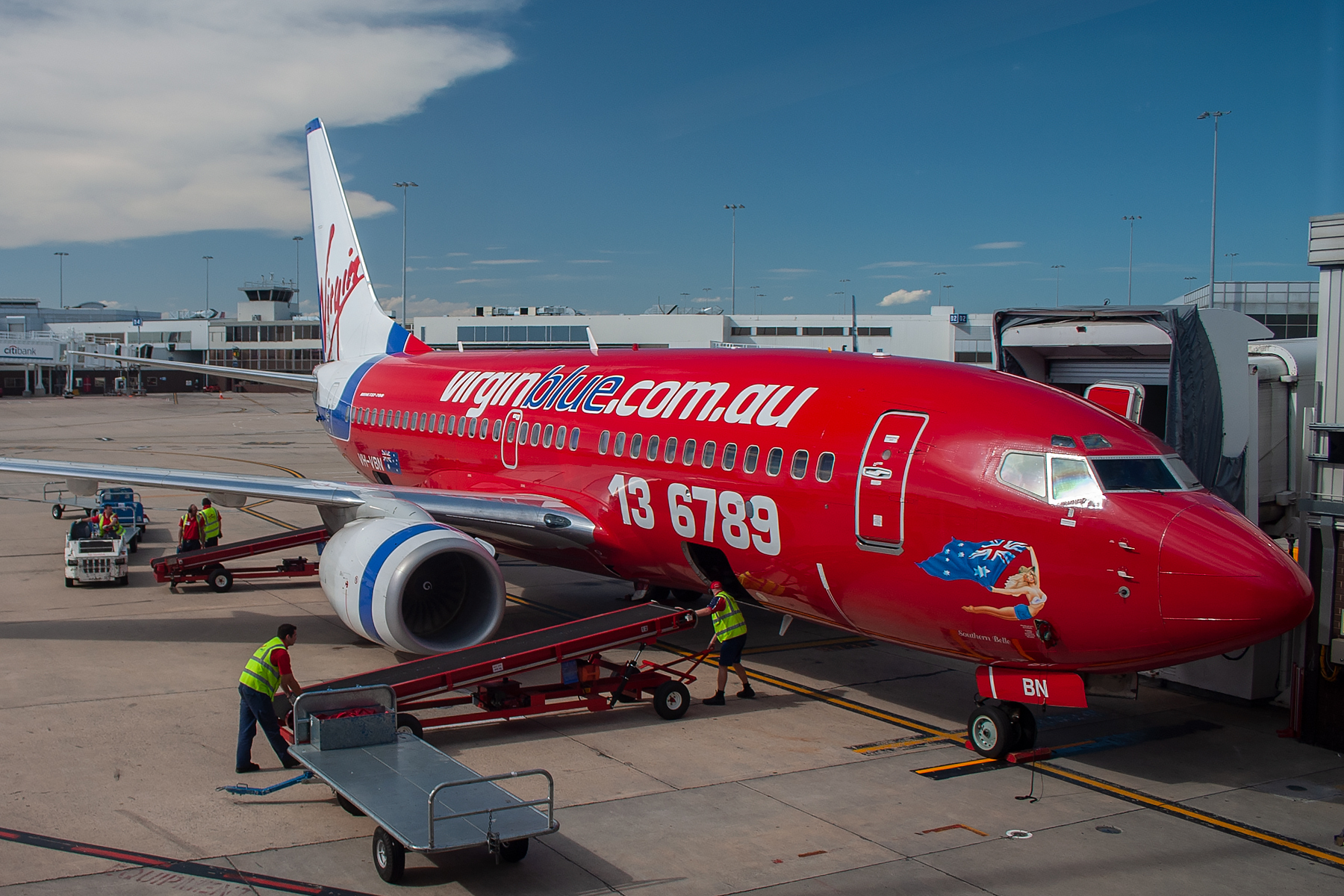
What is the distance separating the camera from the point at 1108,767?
11609mm

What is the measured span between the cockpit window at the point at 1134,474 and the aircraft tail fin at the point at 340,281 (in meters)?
19.4

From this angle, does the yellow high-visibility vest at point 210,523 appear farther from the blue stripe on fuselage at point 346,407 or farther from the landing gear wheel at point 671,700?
the landing gear wheel at point 671,700

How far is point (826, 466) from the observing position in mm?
12445

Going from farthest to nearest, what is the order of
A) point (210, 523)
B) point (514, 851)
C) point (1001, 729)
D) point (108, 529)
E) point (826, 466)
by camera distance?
point (210, 523) < point (108, 529) < point (826, 466) < point (1001, 729) < point (514, 851)

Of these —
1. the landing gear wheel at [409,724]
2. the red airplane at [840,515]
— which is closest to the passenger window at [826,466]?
the red airplane at [840,515]

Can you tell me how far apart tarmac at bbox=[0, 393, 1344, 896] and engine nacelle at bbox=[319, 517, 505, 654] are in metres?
1.29

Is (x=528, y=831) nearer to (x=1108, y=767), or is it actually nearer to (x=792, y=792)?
(x=792, y=792)

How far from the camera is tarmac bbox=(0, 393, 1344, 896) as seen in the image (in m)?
8.78

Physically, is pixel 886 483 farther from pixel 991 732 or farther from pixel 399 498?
pixel 399 498

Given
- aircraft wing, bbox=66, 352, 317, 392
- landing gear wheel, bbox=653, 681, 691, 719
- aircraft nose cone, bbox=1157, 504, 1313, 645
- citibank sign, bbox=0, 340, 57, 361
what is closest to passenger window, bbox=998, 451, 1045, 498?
aircraft nose cone, bbox=1157, 504, 1313, 645

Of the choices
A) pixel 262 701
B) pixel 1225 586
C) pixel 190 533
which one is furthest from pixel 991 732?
pixel 190 533

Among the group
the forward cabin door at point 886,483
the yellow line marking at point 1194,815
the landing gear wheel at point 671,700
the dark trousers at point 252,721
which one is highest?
the forward cabin door at point 886,483

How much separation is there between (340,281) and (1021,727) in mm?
22769

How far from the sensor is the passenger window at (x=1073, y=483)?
10.5 metres
